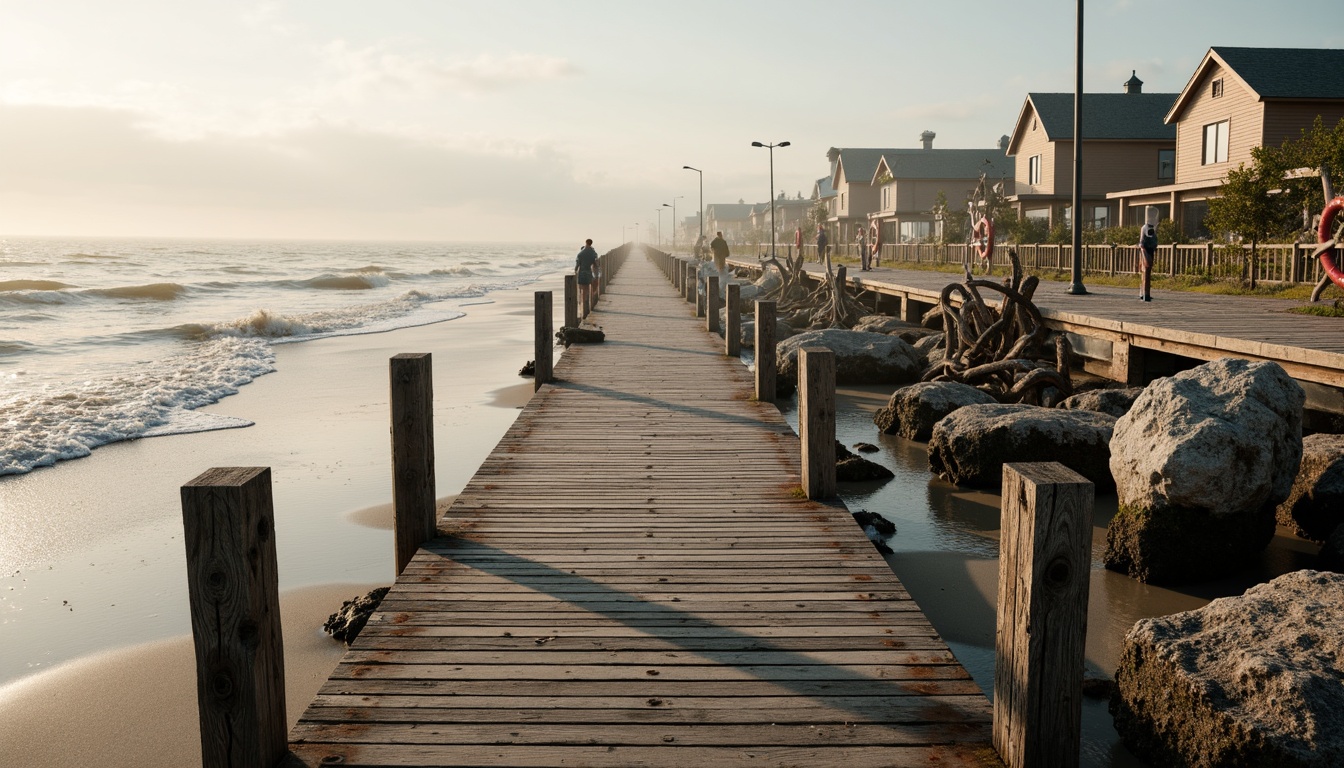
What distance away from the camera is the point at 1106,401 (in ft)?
37.7

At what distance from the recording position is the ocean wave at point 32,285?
176ft

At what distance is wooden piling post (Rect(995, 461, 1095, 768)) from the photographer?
323cm

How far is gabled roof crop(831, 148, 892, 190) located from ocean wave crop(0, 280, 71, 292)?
154 feet

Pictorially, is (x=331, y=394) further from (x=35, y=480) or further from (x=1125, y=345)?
(x=1125, y=345)

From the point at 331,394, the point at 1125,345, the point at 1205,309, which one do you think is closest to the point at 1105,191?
the point at 1205,309

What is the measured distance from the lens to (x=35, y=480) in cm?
1112

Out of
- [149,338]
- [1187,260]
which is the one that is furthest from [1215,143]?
[149,338]

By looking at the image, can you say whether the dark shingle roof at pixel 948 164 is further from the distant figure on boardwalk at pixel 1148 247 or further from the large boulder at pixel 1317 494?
the large boulder at pixel 1317 494

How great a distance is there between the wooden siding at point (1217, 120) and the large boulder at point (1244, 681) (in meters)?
30.2

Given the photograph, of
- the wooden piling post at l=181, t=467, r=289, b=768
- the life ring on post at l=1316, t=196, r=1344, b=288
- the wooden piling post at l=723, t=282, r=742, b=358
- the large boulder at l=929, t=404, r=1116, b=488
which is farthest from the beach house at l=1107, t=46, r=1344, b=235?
the wooden piling post at l=181, t=467, r=289, b=768

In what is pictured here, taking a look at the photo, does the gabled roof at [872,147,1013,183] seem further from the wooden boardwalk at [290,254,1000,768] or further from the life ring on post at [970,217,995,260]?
the wooden boardwalk at [290,254,1000,768]

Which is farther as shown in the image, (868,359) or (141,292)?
(141,292)

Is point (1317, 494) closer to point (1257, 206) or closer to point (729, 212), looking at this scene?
point (1257, 206)

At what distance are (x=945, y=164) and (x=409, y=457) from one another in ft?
191
